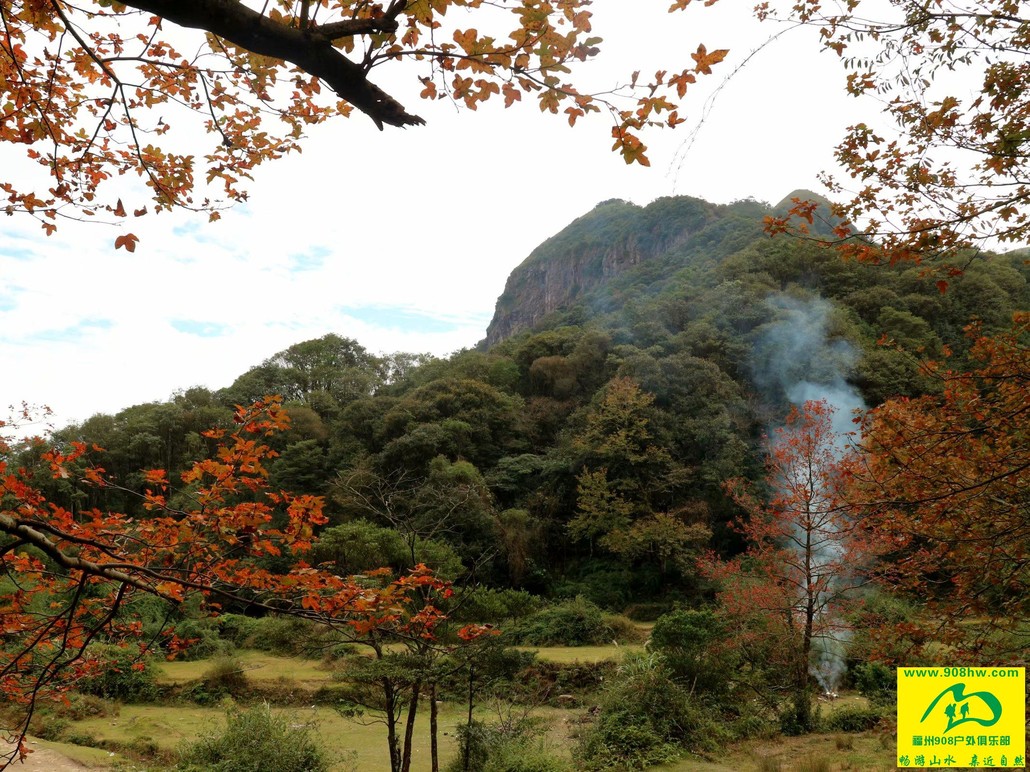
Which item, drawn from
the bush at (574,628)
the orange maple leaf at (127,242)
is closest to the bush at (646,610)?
the bush at (574,628)

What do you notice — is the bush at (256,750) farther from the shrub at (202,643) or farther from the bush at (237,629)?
the bush at (237,629)

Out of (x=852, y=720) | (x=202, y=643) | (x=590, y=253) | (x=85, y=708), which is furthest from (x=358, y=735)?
(x=590, y=253)

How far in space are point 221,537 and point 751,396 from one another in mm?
18209

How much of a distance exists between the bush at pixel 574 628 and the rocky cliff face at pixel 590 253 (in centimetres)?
2674

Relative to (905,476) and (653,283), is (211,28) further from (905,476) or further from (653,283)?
(653,283)

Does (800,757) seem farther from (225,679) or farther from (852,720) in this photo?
(225,679)

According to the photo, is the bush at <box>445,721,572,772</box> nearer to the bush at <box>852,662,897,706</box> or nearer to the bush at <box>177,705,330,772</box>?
the bush at <box>177,705,330,772</box>

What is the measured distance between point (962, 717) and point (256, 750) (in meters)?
6.74

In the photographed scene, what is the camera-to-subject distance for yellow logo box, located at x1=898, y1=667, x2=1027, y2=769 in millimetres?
3408

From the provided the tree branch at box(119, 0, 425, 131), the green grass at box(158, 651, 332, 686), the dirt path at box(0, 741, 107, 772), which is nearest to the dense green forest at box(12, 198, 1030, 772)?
the green grass at box(158, 651, 332, 686)

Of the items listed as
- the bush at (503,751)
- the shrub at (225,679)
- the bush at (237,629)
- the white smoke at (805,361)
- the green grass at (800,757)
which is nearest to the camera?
the bush at (503,751)

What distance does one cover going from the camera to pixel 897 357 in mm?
17047

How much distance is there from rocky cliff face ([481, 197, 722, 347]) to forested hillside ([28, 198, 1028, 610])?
47.4 ft

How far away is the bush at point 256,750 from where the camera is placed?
664 centimetres
